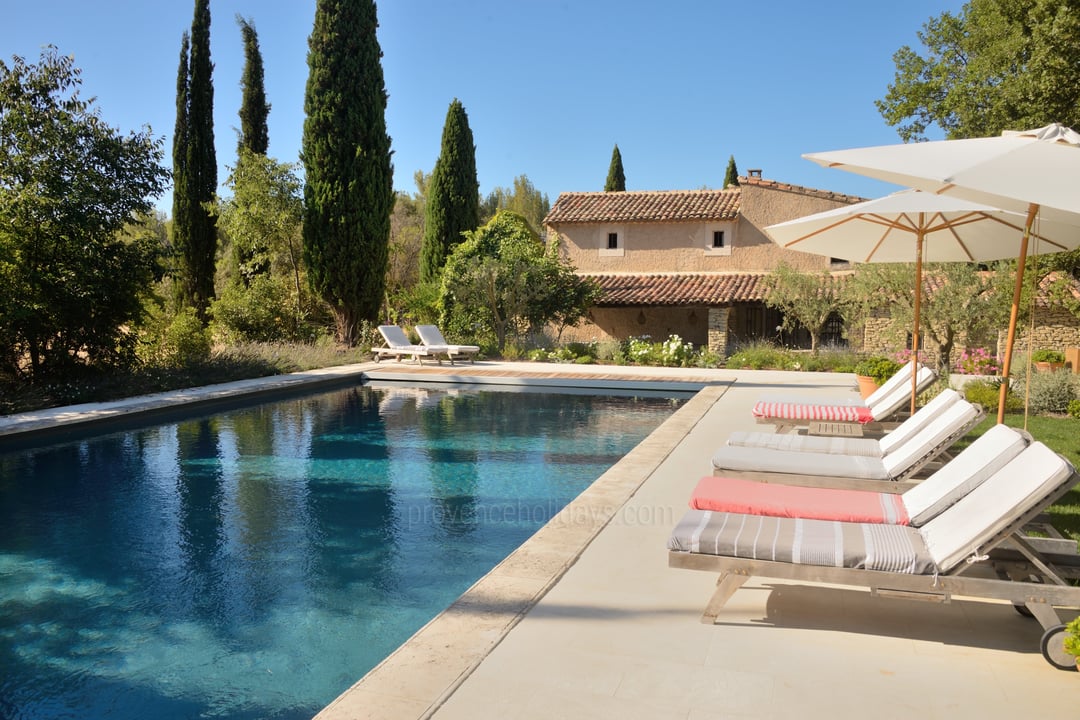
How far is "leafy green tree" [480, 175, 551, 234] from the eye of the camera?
160 ft

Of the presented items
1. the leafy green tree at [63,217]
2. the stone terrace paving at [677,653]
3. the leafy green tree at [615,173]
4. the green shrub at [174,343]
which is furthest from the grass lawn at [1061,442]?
the leafy green tree at [615,173]

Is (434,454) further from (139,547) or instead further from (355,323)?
(355,323)

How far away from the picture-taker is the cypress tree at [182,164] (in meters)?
23.0

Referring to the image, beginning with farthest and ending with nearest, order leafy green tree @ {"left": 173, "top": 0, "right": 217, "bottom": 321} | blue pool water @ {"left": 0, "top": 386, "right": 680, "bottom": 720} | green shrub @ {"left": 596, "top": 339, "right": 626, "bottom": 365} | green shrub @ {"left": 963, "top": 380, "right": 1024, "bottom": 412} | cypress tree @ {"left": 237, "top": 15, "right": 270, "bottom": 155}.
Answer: cypress tree @ {"left": 237, "top": 15, "right": 270, "bottom": 155} < leafy green tree @ {"left": 173, "top": 0, "right": 217, "bottom": 321} < green shrub @ {"left": 596, "top": 339, "right": 626, "bottom": 365} < green shrub @ {"left": 963, "top": 380, "right": 1024, "bottom": 412} < blue pool water @ {"left": 0, "top": 386, "right": 680, "bottom": 720}

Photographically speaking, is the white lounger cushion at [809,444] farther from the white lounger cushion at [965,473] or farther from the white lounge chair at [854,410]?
the white lounger cushion at [965,473]

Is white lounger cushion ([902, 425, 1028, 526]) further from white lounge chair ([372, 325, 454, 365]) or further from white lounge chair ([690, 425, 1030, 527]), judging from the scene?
A: white lounge chair ([372, 325, 454, 365])

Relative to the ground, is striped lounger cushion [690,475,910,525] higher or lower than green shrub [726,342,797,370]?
lower

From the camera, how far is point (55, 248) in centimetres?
1184

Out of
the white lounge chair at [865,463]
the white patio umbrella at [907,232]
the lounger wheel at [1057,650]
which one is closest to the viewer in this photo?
the lounger wheel at [1057,650]

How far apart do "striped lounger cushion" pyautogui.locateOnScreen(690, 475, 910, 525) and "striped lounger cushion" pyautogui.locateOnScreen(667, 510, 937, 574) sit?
169mm

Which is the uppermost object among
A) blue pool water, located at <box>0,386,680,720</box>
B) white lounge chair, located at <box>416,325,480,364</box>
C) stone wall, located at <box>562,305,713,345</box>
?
stone wall, located at <box>562,305,713,345</box>

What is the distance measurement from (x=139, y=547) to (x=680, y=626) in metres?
4.42

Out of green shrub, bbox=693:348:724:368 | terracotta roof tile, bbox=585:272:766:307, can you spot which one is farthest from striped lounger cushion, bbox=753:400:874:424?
terracotta roof tile, bbox=585:272:766:307

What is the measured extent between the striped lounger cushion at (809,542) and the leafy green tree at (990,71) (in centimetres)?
1595
